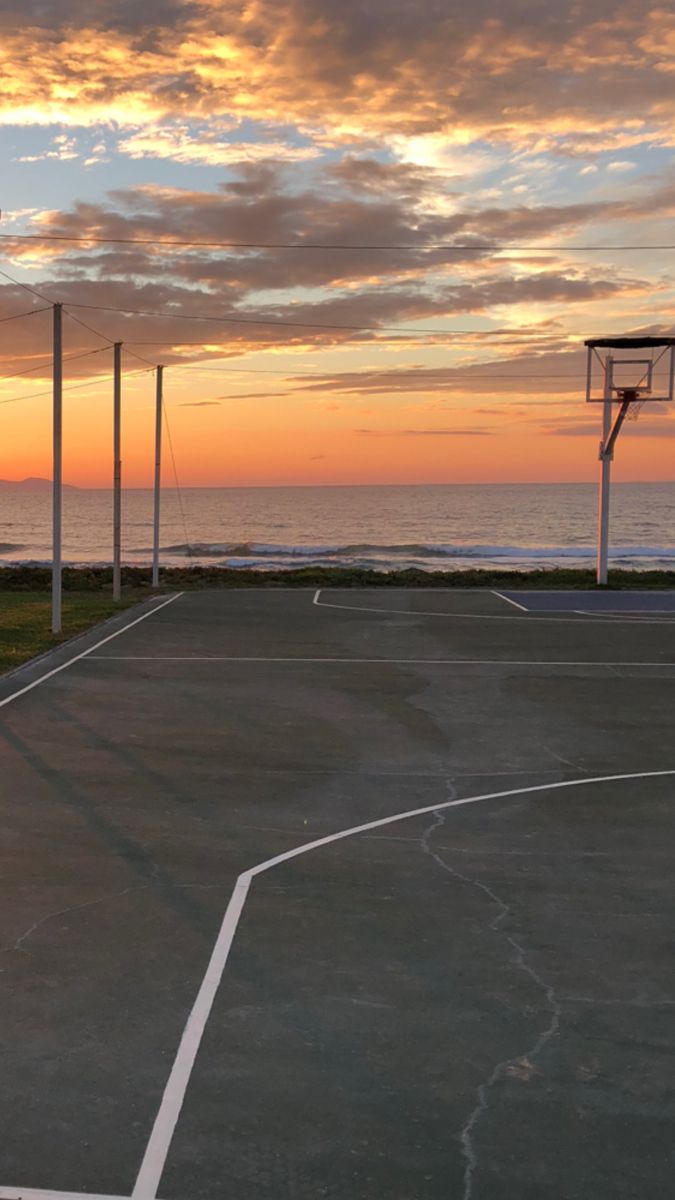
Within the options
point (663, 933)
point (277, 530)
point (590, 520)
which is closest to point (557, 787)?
point (663, 933)

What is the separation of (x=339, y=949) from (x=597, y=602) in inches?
1142

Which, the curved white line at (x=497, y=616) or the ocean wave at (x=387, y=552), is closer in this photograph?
the curved white line at (x=497, y=616)

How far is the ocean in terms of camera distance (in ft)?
241

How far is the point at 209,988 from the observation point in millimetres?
7406

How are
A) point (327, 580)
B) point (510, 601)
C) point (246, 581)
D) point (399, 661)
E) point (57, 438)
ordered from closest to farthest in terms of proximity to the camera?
point (399, 661), point (57, 438), point (510, 601), point (246, 581), point (327, 580)

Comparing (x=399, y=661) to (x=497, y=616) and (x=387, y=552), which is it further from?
(x=387, y=552)

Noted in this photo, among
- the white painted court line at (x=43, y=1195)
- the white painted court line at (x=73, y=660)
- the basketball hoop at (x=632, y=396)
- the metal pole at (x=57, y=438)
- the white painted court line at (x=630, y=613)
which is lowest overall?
the white painted court line at (x=43, y=1195)

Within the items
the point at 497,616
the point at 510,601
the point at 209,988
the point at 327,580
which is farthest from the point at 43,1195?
the point at 327,580

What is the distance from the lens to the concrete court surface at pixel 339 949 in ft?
18.2

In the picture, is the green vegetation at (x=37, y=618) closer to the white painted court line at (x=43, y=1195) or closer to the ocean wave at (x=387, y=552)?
the white painted court line at (x=43, y=1195)

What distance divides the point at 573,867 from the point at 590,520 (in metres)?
115

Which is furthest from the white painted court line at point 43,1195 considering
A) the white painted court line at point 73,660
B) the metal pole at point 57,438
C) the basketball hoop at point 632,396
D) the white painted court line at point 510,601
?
the basketball hoop at point 632,396

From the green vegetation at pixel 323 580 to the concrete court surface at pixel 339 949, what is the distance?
972 inches

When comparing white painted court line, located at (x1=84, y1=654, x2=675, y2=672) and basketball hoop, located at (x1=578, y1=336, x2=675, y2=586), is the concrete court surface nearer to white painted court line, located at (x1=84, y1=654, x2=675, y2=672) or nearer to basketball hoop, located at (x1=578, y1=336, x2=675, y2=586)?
white painted court line, located at (x1=84, y1=654, x2=675, y2=672)
